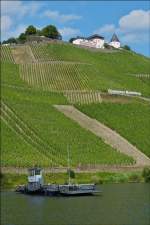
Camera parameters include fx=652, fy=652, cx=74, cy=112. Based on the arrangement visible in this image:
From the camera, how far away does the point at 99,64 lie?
17138 cm

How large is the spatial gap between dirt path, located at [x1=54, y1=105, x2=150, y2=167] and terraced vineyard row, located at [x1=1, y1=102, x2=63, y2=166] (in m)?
11.8

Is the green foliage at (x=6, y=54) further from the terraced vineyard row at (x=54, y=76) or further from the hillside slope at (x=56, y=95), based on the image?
the terraced vineyard row at (x=54, y=76)

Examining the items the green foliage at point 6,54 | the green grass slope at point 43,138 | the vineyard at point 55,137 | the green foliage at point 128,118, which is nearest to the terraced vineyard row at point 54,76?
the green foliage at point 6,54

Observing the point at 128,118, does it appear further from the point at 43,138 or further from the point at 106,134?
the point at 43,138

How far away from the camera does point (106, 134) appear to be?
110 meters

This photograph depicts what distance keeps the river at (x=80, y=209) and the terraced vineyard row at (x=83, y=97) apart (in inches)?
2179

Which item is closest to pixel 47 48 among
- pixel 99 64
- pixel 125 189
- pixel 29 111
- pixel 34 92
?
pixel 99 64

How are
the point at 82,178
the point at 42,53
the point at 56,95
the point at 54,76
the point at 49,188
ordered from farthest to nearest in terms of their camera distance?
the point at 42,53, the point at 54,76, the point at 56,95, the point at 82,178, the point at 49,188

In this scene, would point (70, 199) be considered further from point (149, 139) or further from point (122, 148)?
point (149, 139)

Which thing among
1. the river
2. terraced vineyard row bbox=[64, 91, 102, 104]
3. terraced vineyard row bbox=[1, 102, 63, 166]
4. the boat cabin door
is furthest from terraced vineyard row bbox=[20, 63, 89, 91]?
the river

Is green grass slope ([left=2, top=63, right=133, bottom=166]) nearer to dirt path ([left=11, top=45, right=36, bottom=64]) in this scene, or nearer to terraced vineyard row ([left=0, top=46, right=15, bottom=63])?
terraced vineyard row ([left=0, top=46, right=15, bottom=63])

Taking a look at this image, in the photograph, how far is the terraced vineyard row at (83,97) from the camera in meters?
129

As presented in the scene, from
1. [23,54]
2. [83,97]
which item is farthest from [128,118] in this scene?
[23,54]

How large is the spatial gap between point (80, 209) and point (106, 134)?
5316 centimetres
